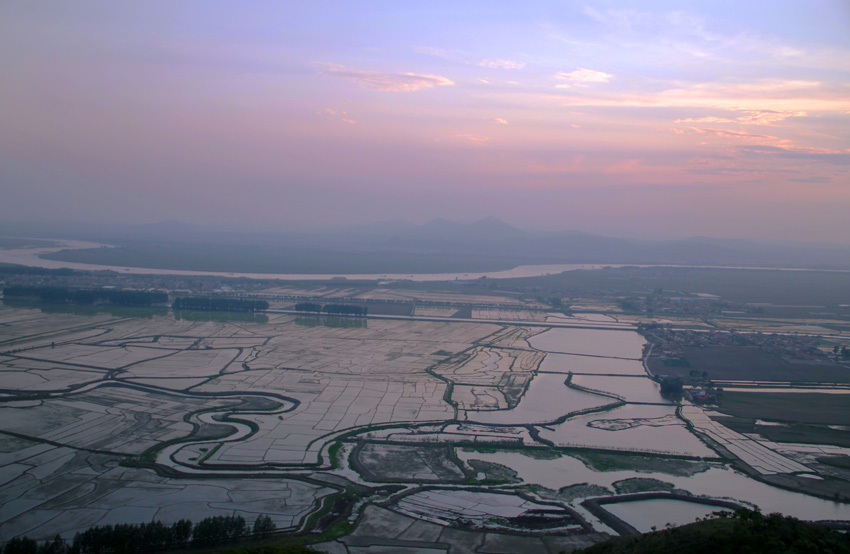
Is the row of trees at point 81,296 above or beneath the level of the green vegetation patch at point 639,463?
above

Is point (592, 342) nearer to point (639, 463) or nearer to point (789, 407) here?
point (789, 407)

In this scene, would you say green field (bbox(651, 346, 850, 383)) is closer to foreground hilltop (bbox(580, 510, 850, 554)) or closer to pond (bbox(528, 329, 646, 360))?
pond (bbox(528, 329, 646, 360))

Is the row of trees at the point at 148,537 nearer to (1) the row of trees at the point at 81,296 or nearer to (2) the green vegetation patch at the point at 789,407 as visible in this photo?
(2) the green vegetation patch at the point at 789,407

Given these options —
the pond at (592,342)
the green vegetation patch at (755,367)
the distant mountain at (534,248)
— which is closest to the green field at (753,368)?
the green vegetation patch at (755,367)

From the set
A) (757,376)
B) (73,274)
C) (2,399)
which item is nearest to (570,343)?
(757,376)

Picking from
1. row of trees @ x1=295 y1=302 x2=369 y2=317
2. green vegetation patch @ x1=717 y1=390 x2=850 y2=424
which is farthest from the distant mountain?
green vegetation patch @ x1=717 y1=390 x2=850 y2=424

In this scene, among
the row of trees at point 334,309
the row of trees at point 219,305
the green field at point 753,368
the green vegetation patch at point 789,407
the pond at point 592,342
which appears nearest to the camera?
the green vegetation patch at point 789,407

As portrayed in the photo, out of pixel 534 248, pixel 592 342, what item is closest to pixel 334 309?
pixel 592 342
